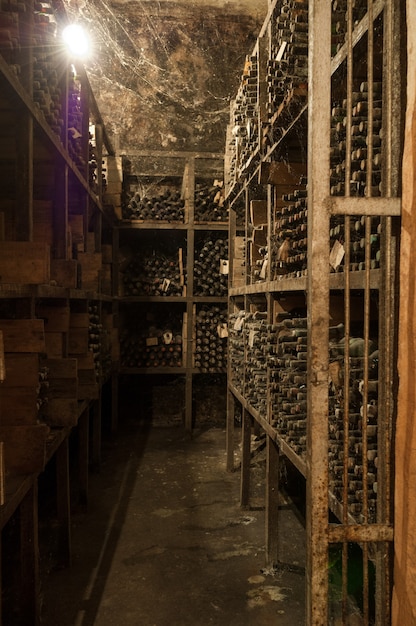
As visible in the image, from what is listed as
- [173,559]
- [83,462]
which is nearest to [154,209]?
[83,462]

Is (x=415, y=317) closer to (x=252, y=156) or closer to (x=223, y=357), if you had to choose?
(x=252, y=156)

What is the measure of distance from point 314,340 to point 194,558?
2.55 metres

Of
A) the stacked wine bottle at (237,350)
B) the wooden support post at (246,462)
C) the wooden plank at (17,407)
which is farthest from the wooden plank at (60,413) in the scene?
the stacked wine bottle at (237,350)

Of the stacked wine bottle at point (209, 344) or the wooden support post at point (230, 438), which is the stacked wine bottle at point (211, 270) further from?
the wooden support post at point (230, 438)

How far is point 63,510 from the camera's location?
11.5 feet

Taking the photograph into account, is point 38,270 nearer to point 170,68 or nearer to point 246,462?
point 246,462

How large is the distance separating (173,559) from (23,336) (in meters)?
2.12

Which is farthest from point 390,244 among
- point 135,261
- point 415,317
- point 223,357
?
point 135,261

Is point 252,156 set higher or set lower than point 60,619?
higher

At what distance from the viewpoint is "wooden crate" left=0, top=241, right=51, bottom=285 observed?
2.43 meters

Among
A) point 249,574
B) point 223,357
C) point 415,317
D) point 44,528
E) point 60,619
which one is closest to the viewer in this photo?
point 415,317

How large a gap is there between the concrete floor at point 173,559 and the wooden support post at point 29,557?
0.31m

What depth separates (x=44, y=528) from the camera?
Result: 4.08 m

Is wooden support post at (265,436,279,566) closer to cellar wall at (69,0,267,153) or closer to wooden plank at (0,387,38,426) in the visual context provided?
wooden plank at (0,387,38,426)
